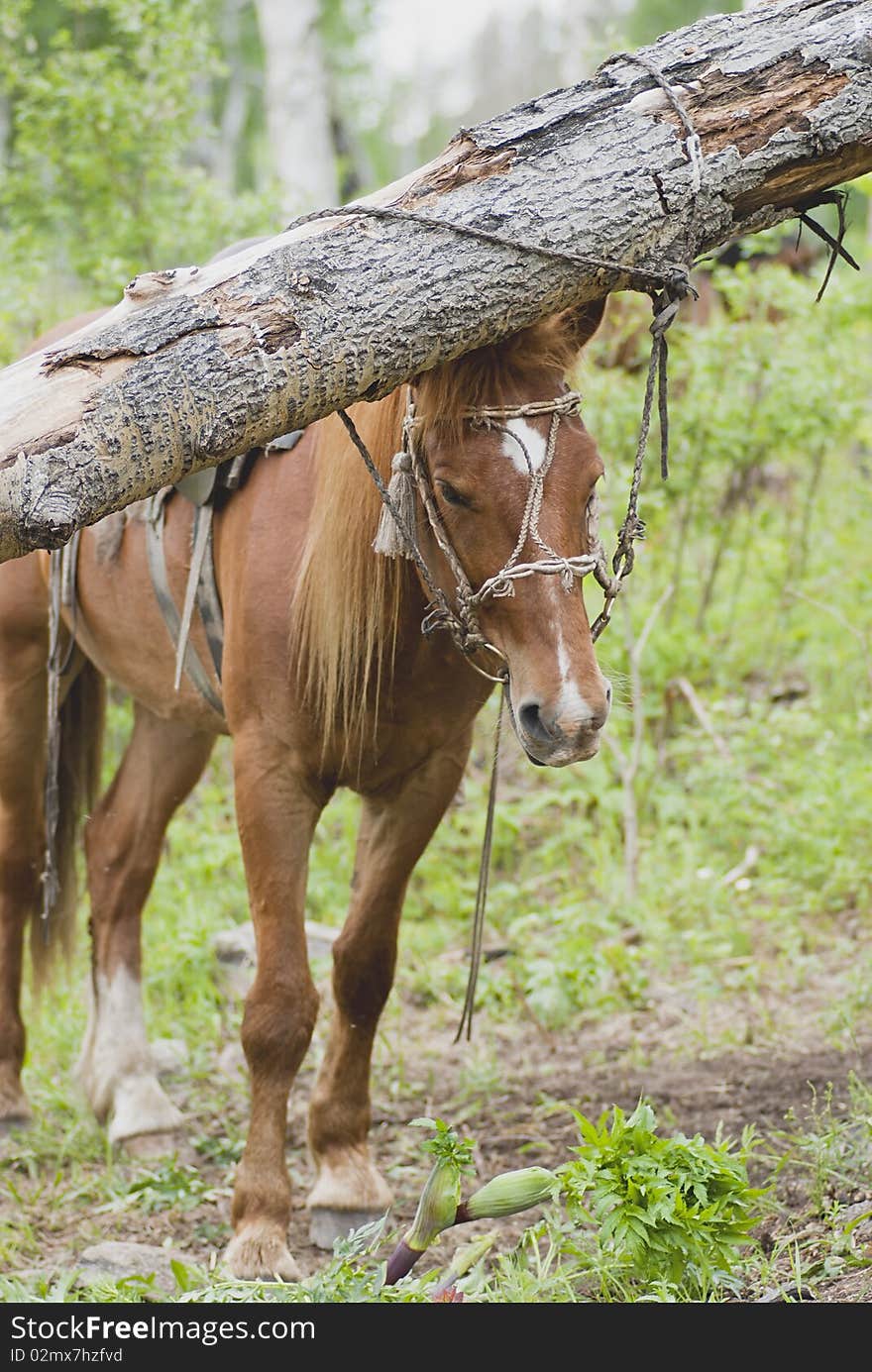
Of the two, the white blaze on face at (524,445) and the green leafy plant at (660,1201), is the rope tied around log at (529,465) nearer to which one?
the white blaze on face at (524,445)

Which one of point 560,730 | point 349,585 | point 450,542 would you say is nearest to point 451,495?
point 450,542

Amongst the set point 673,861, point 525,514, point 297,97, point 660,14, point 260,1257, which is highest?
point 660,14

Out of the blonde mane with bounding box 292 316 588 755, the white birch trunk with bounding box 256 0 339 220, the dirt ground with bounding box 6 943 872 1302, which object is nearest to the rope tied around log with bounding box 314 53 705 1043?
the blonde mane with bounding box 292 316 588 755

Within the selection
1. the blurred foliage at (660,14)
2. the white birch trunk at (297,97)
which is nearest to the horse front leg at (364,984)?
the white birch trunk at (297,97)

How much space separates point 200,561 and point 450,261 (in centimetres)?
137

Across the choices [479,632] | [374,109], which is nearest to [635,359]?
[479,632]

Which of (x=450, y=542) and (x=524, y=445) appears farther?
(x=450, y=542)

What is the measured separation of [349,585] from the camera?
10.2ft

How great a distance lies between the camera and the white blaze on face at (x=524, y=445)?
2.65 m

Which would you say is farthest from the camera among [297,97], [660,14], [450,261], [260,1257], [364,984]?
[660,14]

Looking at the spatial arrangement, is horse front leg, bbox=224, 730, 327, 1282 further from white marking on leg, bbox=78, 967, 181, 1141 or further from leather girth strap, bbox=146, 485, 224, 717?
white marking on leg, bbox=78, 967, 181, 1141

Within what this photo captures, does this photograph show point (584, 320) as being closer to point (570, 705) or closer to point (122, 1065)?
point (570, 705)

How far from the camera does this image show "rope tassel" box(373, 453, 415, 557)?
9.30 ft

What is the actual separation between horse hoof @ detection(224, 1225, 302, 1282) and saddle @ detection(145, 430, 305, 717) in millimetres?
1343
